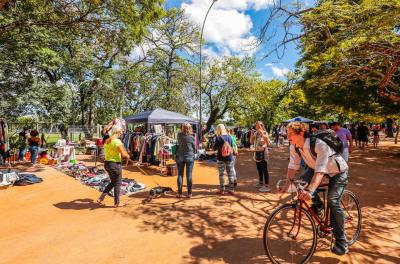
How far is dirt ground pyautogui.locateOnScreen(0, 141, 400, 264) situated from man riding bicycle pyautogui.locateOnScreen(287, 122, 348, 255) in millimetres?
498

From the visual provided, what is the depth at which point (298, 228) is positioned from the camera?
345 cm

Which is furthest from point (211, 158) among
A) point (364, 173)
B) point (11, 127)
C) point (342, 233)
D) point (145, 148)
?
point (11, 127)

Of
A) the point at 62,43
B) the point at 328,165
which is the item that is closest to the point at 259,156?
the point at 328,165

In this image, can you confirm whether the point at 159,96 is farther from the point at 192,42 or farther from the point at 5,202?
the point at 5,202

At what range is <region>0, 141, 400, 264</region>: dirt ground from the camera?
3725mm

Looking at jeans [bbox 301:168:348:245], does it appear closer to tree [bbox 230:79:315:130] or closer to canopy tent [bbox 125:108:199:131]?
canopy tent [bbox 125:108:199:131]

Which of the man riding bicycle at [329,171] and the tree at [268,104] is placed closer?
the man riding bicycle at [329,171]

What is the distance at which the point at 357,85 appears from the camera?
1359 cm

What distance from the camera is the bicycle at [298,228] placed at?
3.34m

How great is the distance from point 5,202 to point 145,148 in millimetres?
5389

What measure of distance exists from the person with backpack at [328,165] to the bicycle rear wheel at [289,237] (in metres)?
0.32

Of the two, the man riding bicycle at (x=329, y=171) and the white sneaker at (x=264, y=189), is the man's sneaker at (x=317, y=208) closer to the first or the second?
the man riding bicycle at (x=329, y=171)

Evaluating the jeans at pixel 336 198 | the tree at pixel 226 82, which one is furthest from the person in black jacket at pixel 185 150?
the tree at pixel 226 82

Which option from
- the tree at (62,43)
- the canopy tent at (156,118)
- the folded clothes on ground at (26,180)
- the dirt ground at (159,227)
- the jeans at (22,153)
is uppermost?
the tree at (62,43)
